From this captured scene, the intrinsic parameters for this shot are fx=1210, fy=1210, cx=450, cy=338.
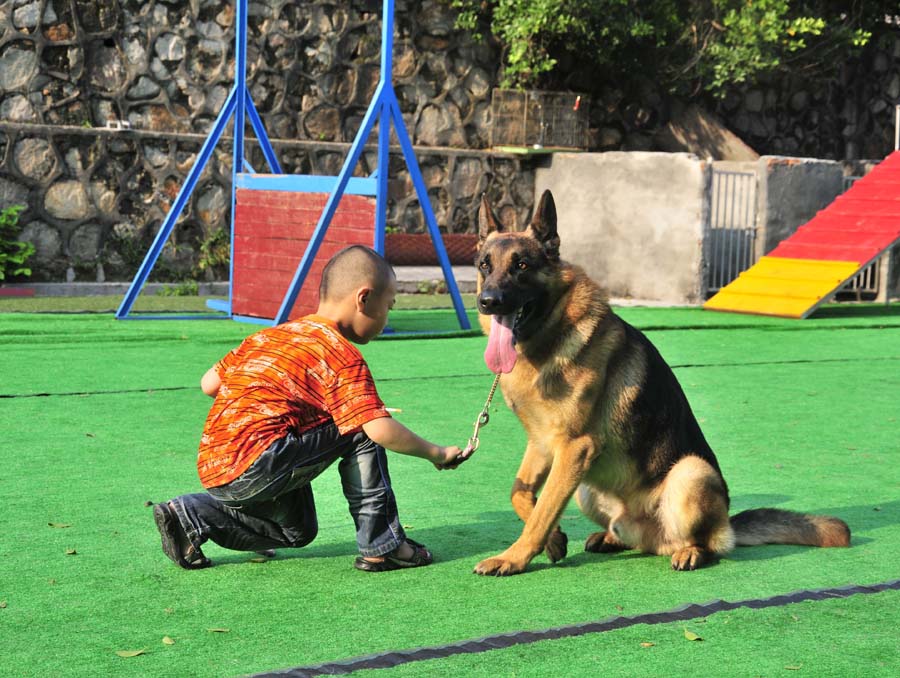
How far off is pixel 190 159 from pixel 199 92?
3.20 ft

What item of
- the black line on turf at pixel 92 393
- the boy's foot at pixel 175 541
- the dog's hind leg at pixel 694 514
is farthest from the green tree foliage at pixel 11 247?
the dog's hind leg at pixel 694 514

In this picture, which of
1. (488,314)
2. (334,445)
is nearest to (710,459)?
(488,314)

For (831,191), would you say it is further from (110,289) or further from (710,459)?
(710,459)

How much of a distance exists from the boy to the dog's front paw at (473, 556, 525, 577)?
225 millimetres

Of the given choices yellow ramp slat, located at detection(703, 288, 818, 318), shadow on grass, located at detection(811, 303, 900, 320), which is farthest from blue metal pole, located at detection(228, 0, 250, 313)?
shadow on grass, located at detection(811, 303, 900, 320)

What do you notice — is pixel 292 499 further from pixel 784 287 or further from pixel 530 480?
pixel 784 287

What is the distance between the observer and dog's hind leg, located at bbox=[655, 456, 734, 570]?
13.9 ft

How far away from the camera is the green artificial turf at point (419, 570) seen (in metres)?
3.27

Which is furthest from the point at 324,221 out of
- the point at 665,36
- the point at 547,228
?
the point at 665,36

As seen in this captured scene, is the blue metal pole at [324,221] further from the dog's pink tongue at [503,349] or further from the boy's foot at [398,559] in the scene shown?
the boy's foot at [398,559]

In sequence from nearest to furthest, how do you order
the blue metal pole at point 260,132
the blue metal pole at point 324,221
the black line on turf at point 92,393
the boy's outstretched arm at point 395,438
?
the boy's outstretched arm at point 395,438
the black line on turf at point 92,393
the blue metal pole at point 324,221
the blue metal pole at point 260,132

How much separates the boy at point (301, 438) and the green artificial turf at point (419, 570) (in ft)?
0.41

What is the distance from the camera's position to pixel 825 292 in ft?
44.0

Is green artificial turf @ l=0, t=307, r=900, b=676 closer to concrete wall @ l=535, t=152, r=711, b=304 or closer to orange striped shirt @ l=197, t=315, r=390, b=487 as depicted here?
orange striped shirt @ l=197, t=315, r=390, b=487
